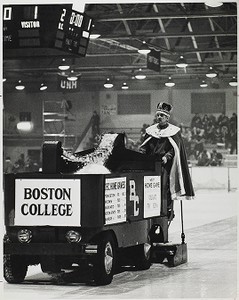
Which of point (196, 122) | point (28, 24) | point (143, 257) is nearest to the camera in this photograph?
point (143, 257)

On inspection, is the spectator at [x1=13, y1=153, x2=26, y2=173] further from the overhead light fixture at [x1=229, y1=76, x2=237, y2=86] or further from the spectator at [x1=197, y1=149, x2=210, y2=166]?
the overhead light fixture at [x1=229, y1=76, x2=237, y2=86]

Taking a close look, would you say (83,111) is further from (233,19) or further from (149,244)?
(149,244)

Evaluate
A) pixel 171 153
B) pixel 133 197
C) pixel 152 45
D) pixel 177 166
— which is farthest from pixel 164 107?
pixel 152 45

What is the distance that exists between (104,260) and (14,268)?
94 centimetres

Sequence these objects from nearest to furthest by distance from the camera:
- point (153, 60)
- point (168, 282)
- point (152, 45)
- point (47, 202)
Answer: point (47, 202) < point (168, 282) < point (153, 60) < point (152, 45)

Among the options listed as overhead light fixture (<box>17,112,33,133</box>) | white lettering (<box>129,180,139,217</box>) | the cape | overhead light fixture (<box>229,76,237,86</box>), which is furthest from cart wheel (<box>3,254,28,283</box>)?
overhead light fixture (<box>17,112,33,133</box>)

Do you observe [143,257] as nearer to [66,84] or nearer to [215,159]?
[215,159]

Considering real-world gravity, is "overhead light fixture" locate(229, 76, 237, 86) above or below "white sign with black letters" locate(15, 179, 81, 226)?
above

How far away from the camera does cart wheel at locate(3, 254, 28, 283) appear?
7.45 m

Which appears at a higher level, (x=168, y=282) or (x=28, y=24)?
(x=28, y=24)

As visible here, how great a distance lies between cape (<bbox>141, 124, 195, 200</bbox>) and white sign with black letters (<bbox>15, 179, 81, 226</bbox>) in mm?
2052

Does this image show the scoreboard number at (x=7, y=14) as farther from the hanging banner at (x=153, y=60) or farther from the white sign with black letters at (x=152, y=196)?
the hanging banner at (x=153, y=60)

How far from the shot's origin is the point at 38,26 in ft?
39.9

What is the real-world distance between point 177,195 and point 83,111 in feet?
100
